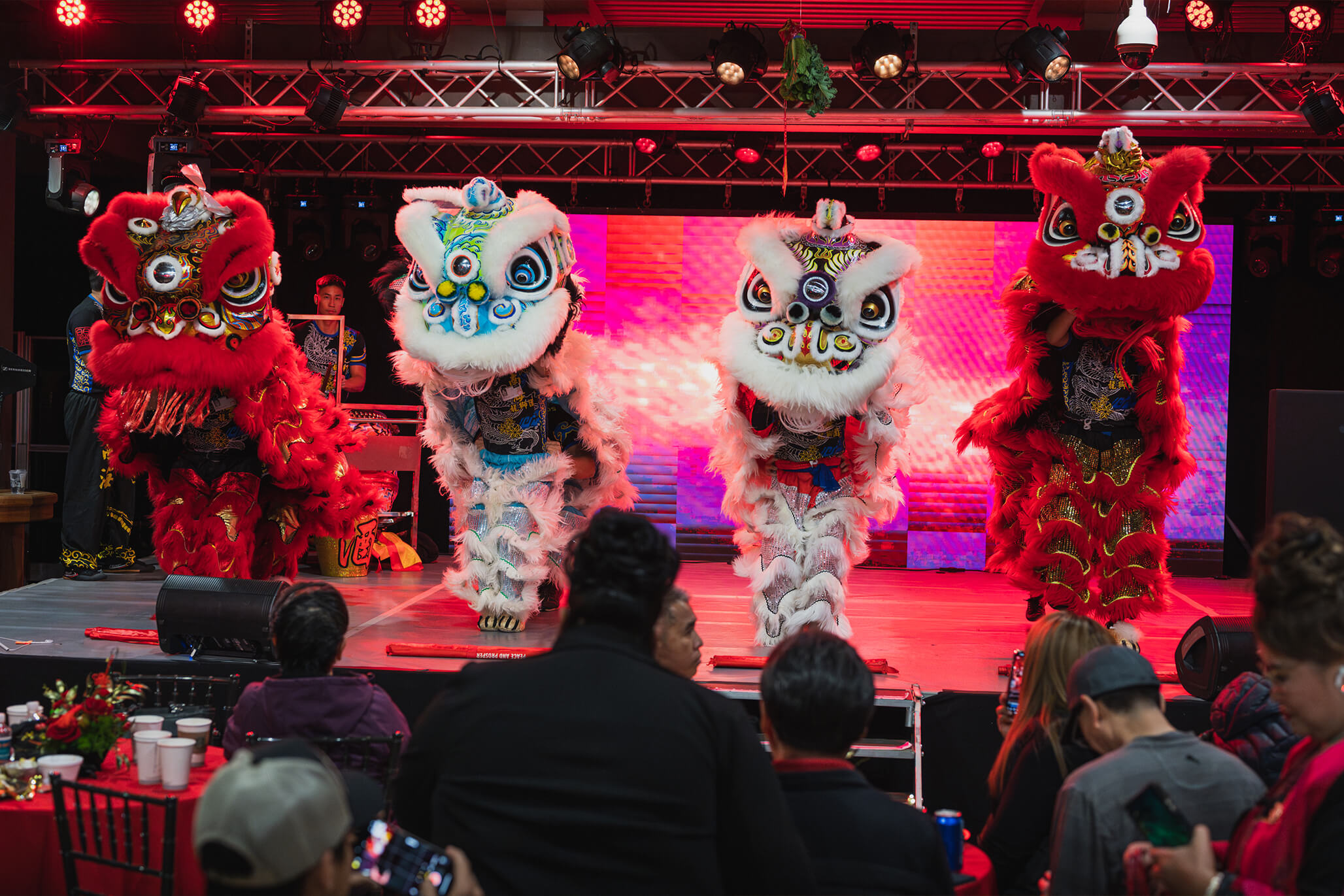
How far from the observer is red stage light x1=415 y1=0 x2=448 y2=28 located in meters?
7.11

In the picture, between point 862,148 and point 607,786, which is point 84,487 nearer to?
point 862,148

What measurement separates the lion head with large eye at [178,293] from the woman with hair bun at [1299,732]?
4126 mm

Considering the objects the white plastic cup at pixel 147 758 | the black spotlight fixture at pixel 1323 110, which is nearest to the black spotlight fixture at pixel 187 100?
the white plastic cup at pixel 147 758

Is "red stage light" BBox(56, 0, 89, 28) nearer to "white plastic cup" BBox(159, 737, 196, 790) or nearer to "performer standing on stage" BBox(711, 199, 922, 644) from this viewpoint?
"performer standing on stage" BBox(711, 199, 922, 644)

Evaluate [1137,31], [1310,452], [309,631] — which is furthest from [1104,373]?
[309,631]

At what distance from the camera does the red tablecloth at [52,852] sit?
8.70ft

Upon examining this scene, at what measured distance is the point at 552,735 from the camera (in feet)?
5.33

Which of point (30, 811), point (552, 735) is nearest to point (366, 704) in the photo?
point (30, 811)

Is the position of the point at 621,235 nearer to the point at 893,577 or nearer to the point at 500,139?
the point at 500,139

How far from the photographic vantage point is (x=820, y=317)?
14.9 feet

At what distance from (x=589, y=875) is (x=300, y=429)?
3.94 m

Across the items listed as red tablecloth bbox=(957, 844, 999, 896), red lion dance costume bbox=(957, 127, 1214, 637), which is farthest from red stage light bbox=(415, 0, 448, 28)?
red tablecloth bbox=(957, 844, 999, 896)

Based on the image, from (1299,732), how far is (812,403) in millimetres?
2814

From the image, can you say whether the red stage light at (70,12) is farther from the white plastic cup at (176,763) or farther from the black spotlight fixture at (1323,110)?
the black spotlight fixture at (1323,110)
